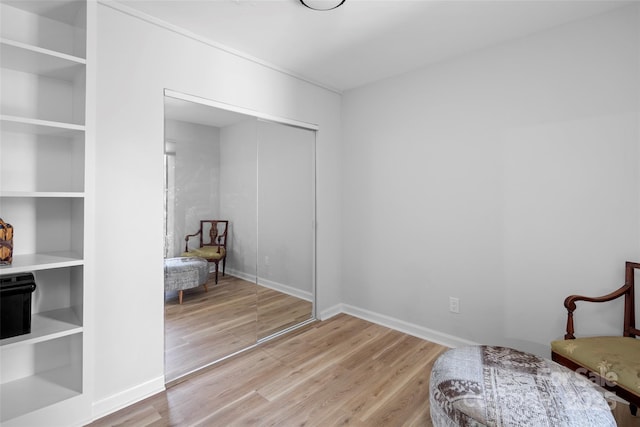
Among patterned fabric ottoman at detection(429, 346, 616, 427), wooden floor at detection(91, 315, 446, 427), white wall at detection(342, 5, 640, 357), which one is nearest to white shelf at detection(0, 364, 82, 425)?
wooden floor at detection(91, 315, 446, 427)

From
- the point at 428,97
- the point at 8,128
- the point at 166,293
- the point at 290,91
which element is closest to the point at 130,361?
the point at 166,293

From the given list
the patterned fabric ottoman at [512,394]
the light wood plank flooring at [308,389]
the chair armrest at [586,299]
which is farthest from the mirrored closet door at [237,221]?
the chair armrest at [586,299]

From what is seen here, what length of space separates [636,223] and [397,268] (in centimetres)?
178

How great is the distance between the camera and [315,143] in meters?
3.35

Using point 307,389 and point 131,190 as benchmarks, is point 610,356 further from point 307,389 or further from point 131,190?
point 131,190

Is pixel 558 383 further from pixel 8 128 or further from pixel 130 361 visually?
pixel 8 128

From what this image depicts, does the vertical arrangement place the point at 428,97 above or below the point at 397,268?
above

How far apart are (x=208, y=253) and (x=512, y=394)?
221cm

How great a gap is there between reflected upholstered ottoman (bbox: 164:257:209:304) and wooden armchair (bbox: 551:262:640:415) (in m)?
2.48

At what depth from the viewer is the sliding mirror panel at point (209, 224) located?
227 centimetres

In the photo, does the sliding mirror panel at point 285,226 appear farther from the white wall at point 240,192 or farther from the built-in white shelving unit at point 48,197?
the built-in white shelving unit at point 48,197

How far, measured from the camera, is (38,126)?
66.0 inches

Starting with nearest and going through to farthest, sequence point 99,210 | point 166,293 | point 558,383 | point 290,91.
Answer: point 558,383 < point 99,210 < point 166,293 < point 290,91

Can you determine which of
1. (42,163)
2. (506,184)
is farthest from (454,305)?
(42,163)
